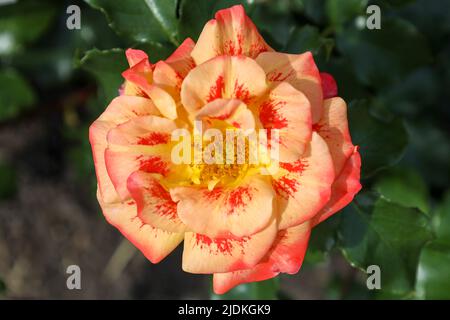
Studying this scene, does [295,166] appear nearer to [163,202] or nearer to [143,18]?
[163,202]

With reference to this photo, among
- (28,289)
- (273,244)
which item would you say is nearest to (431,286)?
(273,244)

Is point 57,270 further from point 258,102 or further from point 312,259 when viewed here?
point 258,102

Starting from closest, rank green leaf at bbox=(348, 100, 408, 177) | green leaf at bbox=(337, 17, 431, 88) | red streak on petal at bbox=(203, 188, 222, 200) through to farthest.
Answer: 1. red streak on petal at bbox=(203, 188, 222, 200)
2. green leaf at bbox=(348, 100, 408, 177)
3. green leaf at bbox=(337, 17, 431, 88)

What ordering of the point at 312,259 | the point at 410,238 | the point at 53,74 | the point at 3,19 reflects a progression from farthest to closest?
the point at 53,74 < the point at 3,19 < the point at 312,259 < the point at 410,238

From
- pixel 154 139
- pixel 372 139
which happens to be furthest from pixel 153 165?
pixel 372 139

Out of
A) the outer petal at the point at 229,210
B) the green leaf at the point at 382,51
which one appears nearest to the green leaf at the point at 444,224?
the green leaf at the point at 382,51

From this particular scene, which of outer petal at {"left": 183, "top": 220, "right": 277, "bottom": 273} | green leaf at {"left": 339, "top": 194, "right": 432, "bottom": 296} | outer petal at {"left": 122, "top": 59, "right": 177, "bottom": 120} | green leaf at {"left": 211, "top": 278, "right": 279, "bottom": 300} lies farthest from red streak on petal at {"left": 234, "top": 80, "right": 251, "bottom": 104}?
green leaf at {"left": 211, "top": 278, "right": 279, "bottom": 300}

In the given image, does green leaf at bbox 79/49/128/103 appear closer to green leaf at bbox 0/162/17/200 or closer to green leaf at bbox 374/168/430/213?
green leaf at bbox 374/168/430/213
